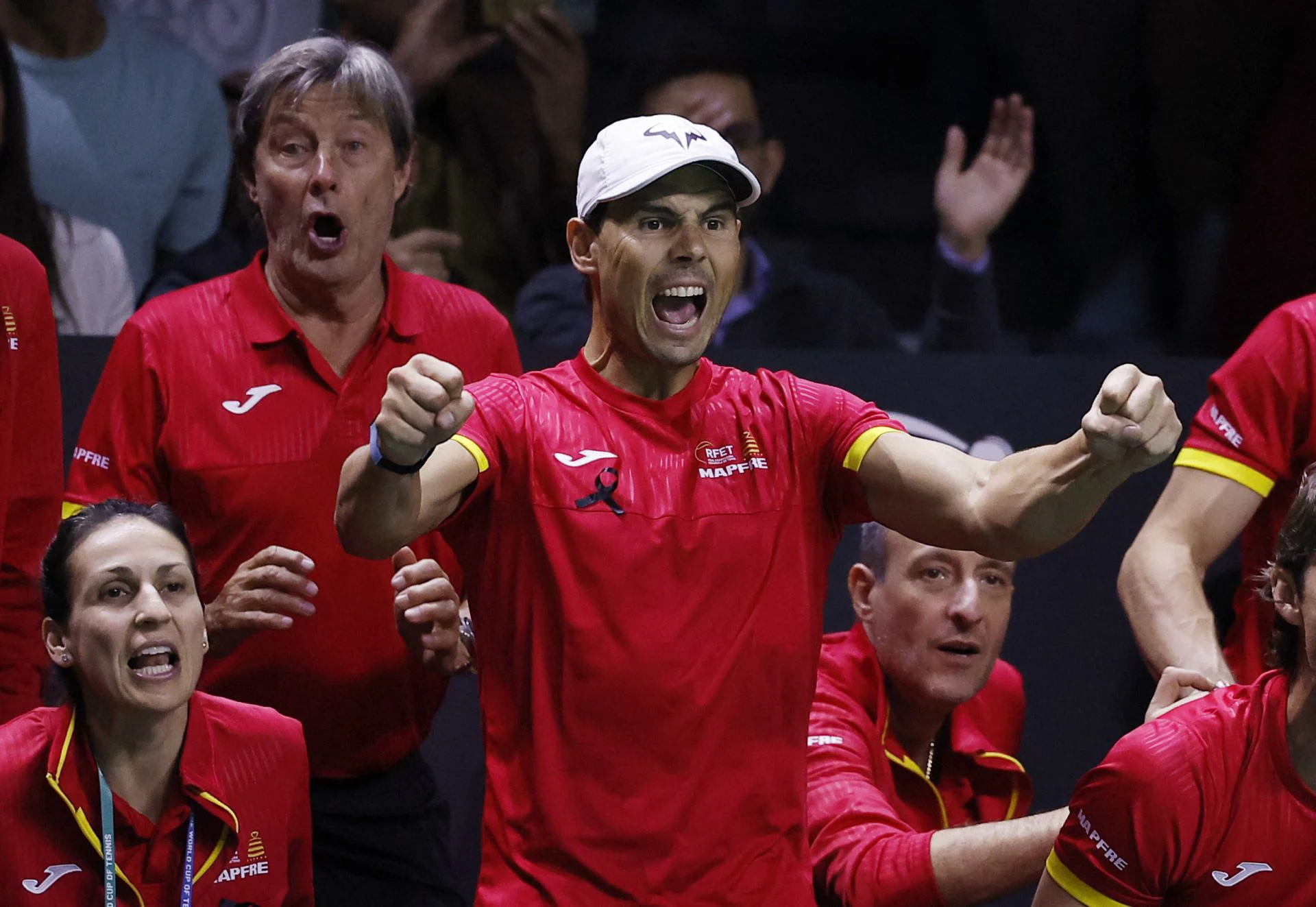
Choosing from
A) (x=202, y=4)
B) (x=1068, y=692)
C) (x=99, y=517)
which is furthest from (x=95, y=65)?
(x=1068, y=692)

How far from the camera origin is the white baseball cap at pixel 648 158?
224 centimetres

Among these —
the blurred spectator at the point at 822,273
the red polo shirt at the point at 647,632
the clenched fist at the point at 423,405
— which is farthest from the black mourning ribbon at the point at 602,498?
the blurred spectator at the point at 822,273

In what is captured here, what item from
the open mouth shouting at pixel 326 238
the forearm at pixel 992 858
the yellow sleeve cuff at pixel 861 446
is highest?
the open mouth shouting at pixel 326 238

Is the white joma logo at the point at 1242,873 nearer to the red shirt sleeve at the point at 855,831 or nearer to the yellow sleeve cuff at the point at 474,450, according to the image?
the red shirt sleeve at the point at 855,831

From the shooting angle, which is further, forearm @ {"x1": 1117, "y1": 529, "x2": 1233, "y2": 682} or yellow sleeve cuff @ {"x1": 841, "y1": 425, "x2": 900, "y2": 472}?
forearm @ {"x1": 1117, "y1": 529, "x2": 1233, "y2": 682}

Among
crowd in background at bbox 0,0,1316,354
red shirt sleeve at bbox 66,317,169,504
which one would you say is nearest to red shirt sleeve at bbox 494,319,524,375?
red shirt sleeve at bbox 66,317,169,504

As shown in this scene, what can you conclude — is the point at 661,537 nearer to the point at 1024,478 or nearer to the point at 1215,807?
the point at 1024,478

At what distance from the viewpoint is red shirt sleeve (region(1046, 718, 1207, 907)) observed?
7.36 feet

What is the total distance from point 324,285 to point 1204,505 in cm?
153

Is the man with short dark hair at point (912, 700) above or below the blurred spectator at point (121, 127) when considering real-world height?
below

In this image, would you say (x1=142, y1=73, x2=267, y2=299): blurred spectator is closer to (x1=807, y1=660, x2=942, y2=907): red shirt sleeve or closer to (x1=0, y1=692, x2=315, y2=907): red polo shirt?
(x1=0, y1=692, x2=315, y2=907): red polo shirt

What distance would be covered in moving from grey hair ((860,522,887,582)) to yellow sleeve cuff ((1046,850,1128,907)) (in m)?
0.96

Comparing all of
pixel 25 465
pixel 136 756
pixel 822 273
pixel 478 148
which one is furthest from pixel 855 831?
pixel 478 148

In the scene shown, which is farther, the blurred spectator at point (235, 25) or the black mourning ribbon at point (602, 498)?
the blurred spectator at point (235, 25)
